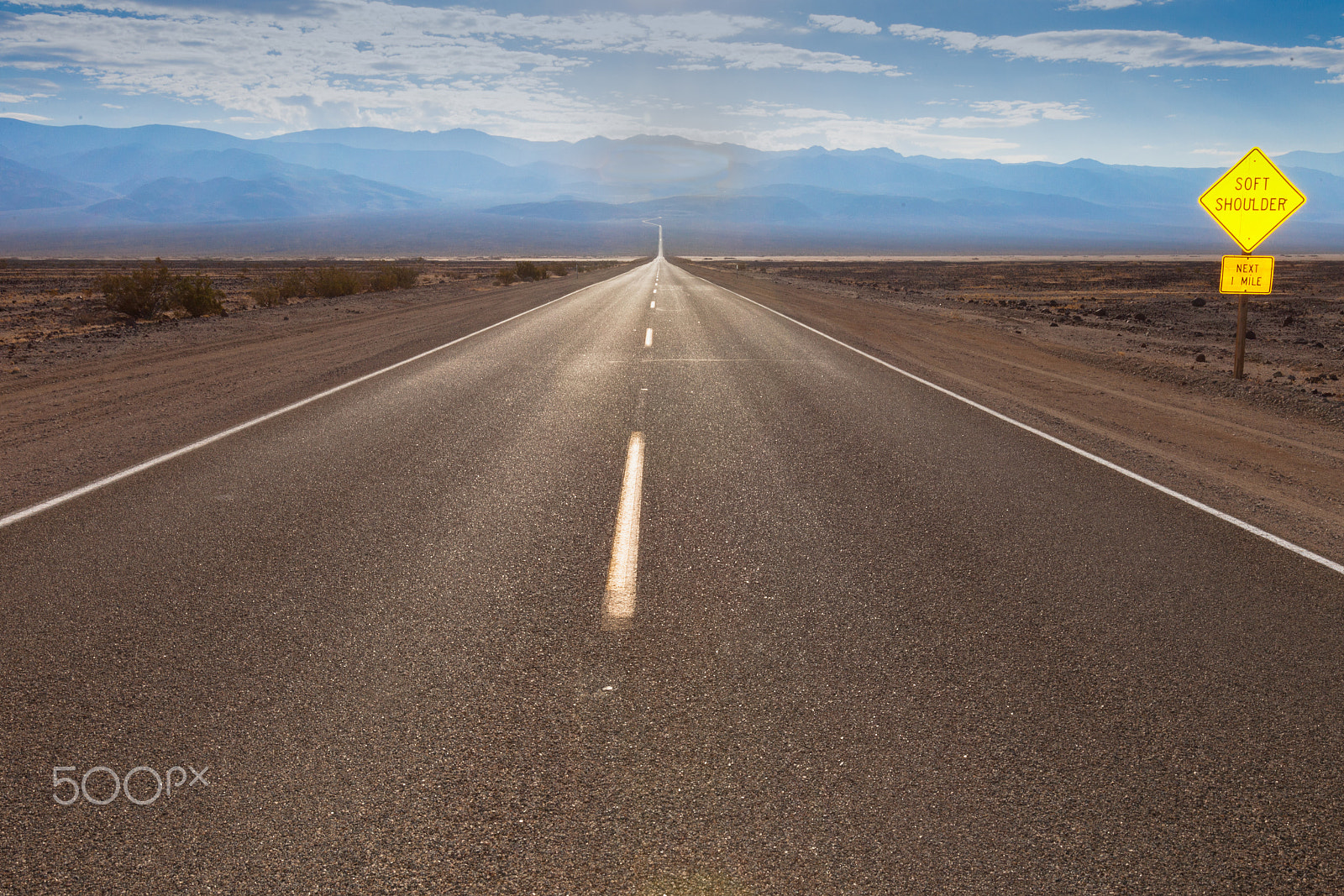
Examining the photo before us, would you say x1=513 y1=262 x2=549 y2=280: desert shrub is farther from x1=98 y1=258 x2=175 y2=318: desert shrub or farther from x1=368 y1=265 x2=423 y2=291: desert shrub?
x1=98 y1=258 x2=175 y2=318: desert shrub

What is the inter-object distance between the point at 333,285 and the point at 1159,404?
2933 cm

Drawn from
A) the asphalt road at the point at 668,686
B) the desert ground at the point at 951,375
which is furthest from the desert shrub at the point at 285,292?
the asphalt road at the point at 668,686

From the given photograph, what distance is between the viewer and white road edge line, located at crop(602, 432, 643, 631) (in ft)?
13.5

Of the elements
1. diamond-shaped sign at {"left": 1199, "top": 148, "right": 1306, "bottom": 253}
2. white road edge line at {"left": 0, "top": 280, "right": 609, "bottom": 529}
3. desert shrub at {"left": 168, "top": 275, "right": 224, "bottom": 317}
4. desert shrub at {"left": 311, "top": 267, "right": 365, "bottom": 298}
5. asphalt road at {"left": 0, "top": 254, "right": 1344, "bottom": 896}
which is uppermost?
diamond-shaped sign at {"left": 1199, "top": 148, "right": 1306, "bottom": 253}

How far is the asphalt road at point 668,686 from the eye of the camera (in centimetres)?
252

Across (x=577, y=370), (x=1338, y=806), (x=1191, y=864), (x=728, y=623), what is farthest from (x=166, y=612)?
(x=577, y=370)

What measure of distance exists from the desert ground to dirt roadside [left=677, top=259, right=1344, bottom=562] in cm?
4

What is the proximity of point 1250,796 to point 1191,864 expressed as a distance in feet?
1.65

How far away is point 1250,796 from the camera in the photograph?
280cm

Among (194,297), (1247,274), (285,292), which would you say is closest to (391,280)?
(285,292)

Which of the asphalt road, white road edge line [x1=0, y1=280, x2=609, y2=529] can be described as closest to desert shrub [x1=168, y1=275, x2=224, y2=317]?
white road edge line [x1=0, y1=280, x2=609, y2=529]

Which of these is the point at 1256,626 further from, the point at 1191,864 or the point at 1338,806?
the point at 1191,864

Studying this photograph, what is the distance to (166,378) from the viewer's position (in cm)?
1162

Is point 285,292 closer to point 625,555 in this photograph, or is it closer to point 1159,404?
point 1159,404
